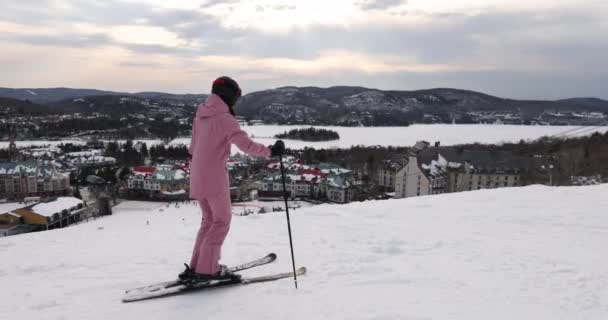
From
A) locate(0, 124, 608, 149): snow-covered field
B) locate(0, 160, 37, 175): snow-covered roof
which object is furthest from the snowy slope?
locate(0, 124, 608, 149): snow-covered field

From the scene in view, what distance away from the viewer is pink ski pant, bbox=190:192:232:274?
3.09m

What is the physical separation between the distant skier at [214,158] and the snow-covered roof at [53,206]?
27912 millimetres

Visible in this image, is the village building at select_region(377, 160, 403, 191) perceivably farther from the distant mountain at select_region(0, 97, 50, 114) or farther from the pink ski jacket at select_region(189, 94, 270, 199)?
the distant mountain at select_region(0, 97, 50, 114)

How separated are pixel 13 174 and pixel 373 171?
4733 cm

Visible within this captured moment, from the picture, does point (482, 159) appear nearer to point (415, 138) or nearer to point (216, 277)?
point (216, 277)

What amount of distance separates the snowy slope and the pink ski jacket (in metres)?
0.92

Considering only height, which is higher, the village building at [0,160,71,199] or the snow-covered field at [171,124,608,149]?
the snow-covered field at [171,124,608,149]

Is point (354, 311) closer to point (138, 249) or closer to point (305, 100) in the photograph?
point (138, 249)

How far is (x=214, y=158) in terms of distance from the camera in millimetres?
3021

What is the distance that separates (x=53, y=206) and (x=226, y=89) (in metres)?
30.2

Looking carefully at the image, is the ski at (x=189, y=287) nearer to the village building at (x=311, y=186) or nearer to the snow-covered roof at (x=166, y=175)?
the village building at (x=311, y=186)

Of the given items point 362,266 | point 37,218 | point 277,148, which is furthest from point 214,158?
point 37,218

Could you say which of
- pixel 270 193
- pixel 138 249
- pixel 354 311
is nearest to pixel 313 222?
pixel 138 249

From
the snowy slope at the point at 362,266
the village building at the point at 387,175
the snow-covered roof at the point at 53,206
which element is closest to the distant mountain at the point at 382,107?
the village building at the point at 387,175
